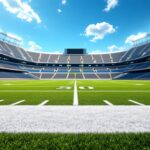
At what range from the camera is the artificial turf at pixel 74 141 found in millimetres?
2537

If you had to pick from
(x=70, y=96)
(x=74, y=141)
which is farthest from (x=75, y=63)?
(x=74, y=141)

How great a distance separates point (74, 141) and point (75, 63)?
94.5 m

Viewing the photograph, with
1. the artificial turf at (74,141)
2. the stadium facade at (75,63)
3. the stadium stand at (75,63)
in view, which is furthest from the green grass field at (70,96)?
the stadium stand at (75,63)

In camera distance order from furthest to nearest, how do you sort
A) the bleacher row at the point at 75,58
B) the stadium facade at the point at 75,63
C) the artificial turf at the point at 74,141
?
the bleacher row at the point at 75,58 → the stadium facade at the point at 75,63 → the artificial turf at the point at 74,141

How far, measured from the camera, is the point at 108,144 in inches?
104

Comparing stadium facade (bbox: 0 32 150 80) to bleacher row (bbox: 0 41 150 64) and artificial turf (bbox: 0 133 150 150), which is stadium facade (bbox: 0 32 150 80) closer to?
bleacher row (bbox: 0 41 150 64)

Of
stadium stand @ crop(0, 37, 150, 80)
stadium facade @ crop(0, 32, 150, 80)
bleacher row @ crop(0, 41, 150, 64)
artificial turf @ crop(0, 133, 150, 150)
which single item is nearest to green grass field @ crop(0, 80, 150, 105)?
artificial turf @ crop(0, 133, 150, 150)

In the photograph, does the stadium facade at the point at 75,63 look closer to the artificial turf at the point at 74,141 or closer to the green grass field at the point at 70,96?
the green grass field at the point at 70,96

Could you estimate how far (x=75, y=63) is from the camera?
96875 millimetres

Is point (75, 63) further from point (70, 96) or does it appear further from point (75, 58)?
point (70, 96)

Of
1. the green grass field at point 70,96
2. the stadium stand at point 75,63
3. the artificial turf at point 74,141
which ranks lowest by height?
the artificial turf at point 74,141

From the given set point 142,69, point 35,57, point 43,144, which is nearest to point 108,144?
point 43,144

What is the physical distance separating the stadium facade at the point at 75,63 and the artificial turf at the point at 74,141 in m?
72.4

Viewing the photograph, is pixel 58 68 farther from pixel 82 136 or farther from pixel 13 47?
pixel 82 136
